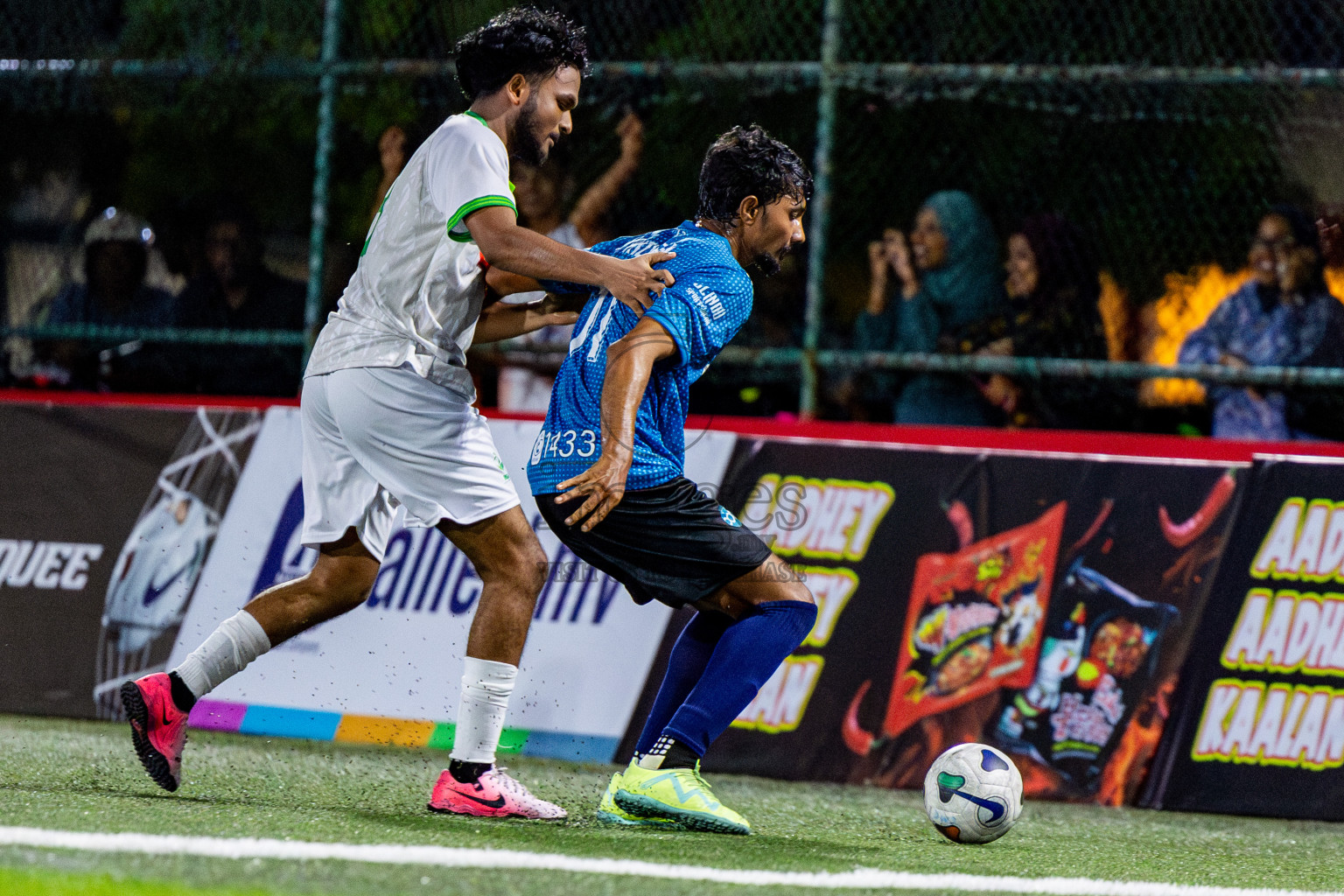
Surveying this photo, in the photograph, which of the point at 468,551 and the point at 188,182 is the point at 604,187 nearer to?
the point at 188,182

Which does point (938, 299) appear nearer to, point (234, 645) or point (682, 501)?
point (682, 501)

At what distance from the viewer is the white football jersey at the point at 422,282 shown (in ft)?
13.1

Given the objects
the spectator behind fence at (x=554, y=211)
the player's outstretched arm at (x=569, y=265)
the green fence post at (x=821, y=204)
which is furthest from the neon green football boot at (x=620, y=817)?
the spectator behind fence at (x=554, y=211)

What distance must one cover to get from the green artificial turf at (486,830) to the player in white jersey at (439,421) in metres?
0.25

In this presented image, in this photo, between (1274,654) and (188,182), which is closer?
(1274,654)

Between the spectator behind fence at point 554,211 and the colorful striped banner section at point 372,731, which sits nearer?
the colorful striped banner section at point 372,731

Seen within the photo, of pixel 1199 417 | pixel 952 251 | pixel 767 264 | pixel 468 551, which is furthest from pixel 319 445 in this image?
pixel 1199 417

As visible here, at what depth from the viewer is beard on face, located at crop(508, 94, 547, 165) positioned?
165 inches

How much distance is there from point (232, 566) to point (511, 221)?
9.10 ft

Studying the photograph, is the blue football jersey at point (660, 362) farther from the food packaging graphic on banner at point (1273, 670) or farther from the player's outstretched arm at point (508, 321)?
the food packaging graphic on banner at point (1273, 670)

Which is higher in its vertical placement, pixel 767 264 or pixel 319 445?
pixel 767 264

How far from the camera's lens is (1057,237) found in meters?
6.86

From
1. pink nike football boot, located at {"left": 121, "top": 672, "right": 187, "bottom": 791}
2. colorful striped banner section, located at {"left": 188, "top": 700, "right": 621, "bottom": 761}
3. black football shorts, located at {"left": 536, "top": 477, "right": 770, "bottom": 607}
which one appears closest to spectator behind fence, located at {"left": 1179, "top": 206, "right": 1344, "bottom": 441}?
colorful striped banner section, located at {"left": 188, "top": 700, "right": 621, "bottom": 761}

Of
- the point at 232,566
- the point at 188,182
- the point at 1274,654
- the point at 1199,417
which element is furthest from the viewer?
the point at 188,182
